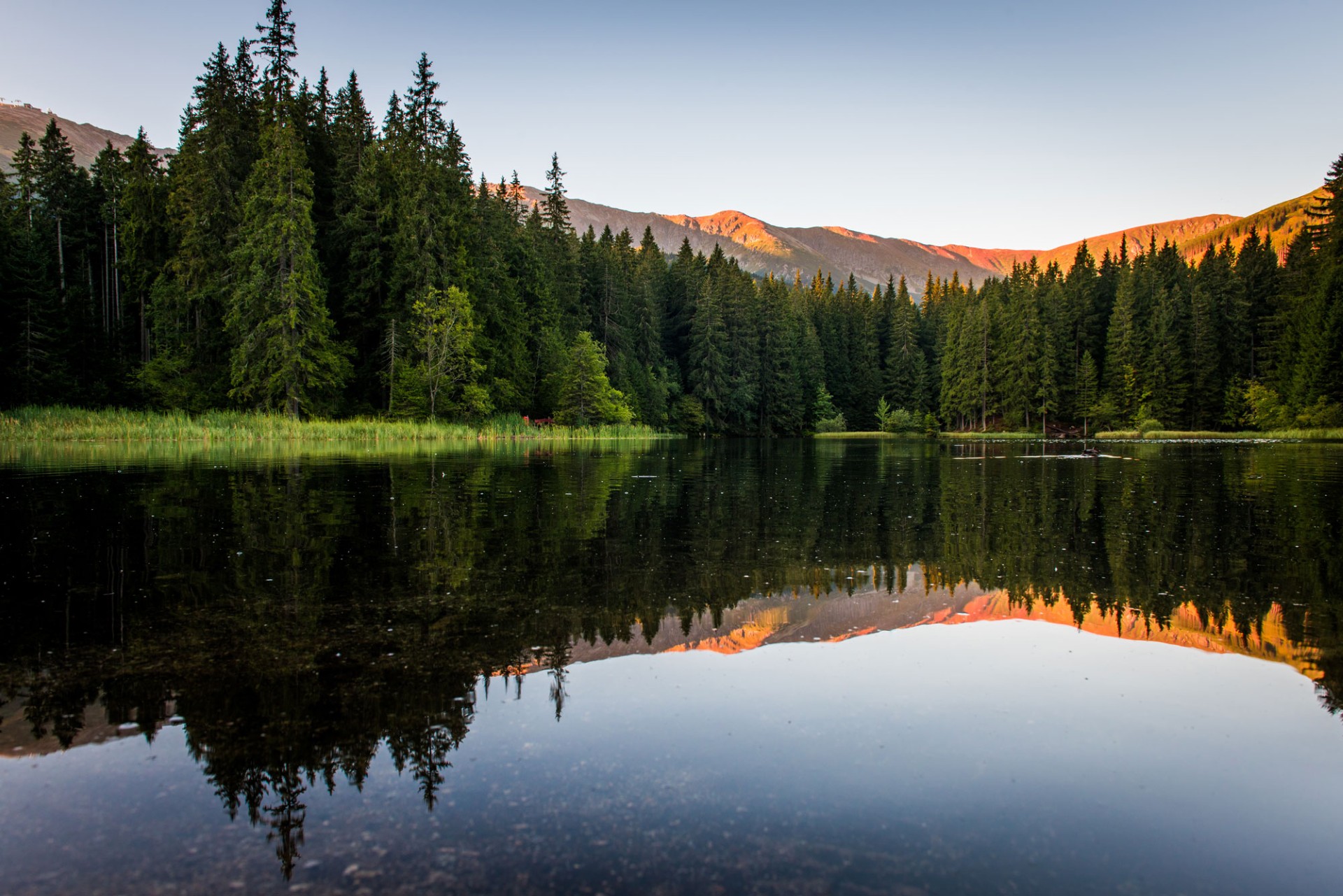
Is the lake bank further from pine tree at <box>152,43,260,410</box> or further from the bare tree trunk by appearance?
the bare tree trunk

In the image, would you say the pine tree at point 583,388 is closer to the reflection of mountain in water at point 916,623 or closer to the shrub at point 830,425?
the shrub at point 830,425

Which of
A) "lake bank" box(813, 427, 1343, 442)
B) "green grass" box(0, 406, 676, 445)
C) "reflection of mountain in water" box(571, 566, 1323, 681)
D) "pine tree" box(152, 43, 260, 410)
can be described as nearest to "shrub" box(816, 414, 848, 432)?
"lake bank" box(813, 427, 1343, 442)

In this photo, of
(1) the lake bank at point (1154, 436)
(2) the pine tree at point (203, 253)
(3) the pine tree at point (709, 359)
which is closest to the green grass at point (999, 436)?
(1) the lake bank at point (1154, 436)

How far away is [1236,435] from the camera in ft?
219

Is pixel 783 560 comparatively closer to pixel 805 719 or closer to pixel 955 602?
pixel 955 602

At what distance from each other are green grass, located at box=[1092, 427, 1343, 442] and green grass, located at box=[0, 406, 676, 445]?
54158 mm

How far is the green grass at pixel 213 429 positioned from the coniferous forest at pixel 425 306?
3.15 meters

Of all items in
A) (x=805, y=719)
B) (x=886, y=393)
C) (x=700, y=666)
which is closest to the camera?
(x=805, y=719)

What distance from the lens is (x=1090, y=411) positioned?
84.6 m

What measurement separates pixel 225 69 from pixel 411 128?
11.4 metres

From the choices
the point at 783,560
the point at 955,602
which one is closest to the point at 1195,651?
the point at 955,602

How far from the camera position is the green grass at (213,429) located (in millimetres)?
33750

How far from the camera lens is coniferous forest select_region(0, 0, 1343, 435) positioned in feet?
145

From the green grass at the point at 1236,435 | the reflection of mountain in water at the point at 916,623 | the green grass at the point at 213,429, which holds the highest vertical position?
the green grass at the point at 213,429
